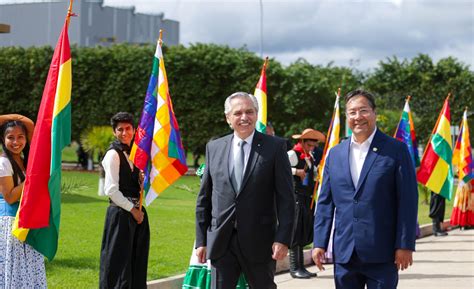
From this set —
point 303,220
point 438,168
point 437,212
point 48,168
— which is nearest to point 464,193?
point 437,212

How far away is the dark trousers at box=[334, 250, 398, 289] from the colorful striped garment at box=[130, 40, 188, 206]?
124 inches

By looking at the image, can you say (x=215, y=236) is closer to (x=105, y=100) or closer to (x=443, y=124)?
(x=443, y=124)

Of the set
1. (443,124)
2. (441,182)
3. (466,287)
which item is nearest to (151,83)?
(466,287)

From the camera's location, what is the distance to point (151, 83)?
932 cm

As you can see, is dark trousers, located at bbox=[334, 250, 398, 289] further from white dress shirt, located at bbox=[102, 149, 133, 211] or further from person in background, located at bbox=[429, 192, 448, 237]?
person in background, located at bbox=[429, 192, 448, 237]

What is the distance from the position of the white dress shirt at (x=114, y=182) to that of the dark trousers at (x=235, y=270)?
1842 mm

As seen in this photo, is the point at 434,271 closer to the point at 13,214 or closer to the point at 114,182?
the point at 114,182

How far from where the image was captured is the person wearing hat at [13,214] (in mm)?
6758

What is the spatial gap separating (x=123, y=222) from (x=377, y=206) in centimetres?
291

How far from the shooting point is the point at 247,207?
609 centimetres

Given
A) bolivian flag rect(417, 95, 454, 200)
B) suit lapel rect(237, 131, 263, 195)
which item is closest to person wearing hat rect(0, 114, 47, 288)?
suit lapel rect(237, 131, 263, 195)

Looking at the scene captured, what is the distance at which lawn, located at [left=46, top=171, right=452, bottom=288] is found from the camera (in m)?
10.2

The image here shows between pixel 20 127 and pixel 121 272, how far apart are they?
5.45 feet

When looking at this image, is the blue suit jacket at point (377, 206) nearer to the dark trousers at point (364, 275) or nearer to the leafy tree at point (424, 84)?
the dark trousers at point (364, 275)
